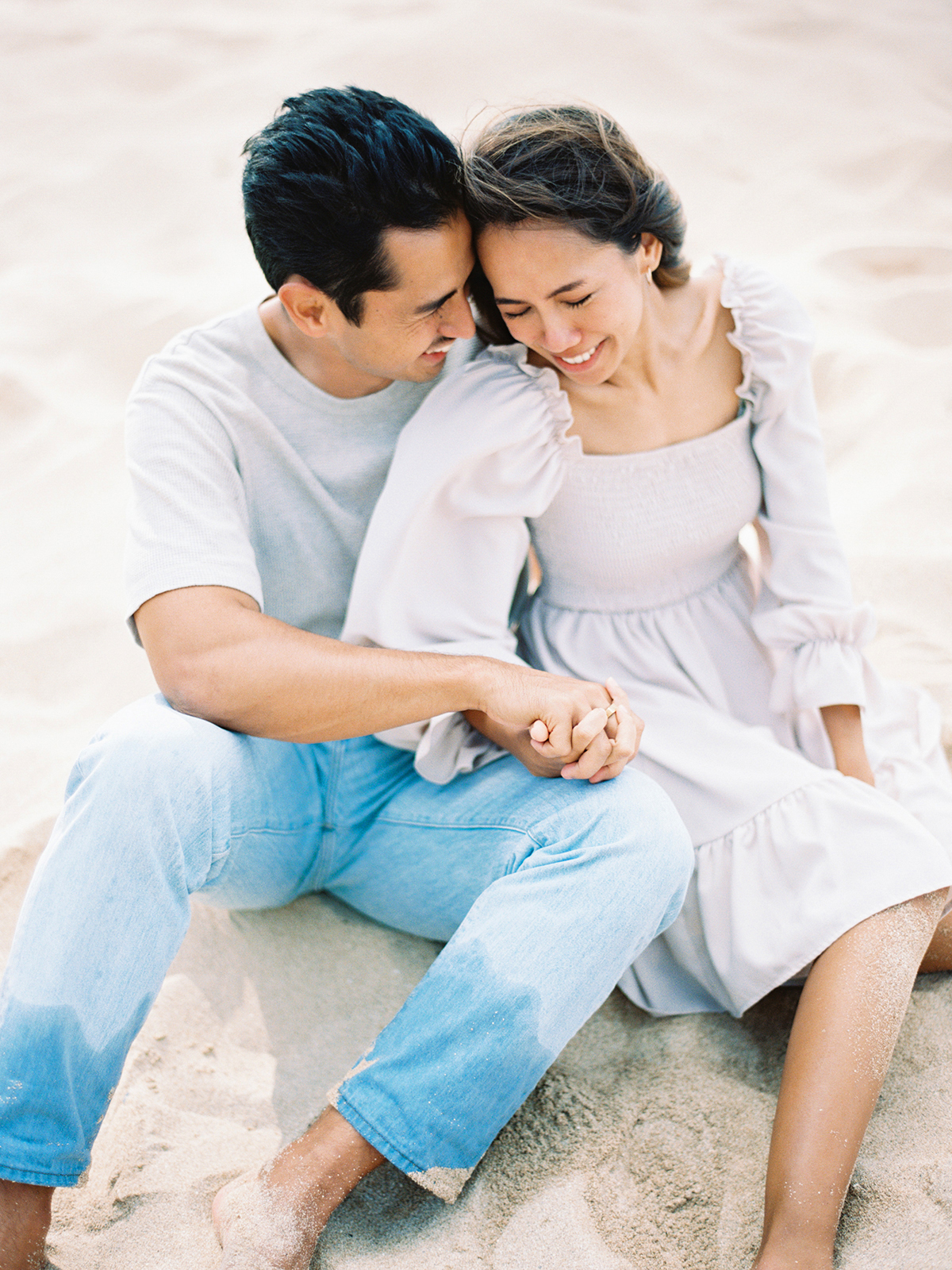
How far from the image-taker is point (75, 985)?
4.49ft

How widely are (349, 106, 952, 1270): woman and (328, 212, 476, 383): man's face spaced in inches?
2.4

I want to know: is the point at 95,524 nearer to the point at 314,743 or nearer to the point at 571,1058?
the point at 314,743

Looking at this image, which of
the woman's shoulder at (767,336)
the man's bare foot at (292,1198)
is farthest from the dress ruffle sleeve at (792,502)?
the man's bare foot at (292,1198)

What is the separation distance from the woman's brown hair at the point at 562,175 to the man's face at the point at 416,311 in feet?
0.24

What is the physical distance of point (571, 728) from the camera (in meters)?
1.60

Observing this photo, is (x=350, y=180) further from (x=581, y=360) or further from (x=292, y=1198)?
(x=292, y=1198)

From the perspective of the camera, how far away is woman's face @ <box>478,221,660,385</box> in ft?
5.49

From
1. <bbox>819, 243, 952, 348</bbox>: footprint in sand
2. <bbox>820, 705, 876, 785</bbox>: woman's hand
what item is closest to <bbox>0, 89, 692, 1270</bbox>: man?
<bbox>820, 705, 876, 785</bbox>: woman's hand

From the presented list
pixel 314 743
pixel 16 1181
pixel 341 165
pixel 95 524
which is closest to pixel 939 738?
pixel 314 743

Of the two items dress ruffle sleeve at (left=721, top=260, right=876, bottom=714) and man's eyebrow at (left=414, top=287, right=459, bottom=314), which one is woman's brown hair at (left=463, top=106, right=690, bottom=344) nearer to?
man's eyebrow at (left=414, top=287, right=459, bottom=314)

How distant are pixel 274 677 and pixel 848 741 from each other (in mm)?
1002

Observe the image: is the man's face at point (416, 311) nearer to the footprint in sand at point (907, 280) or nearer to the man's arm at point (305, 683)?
the man's arm at point (305, 683)

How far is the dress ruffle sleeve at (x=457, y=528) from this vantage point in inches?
69.0

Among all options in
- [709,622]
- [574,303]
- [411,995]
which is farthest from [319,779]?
[574,303]
